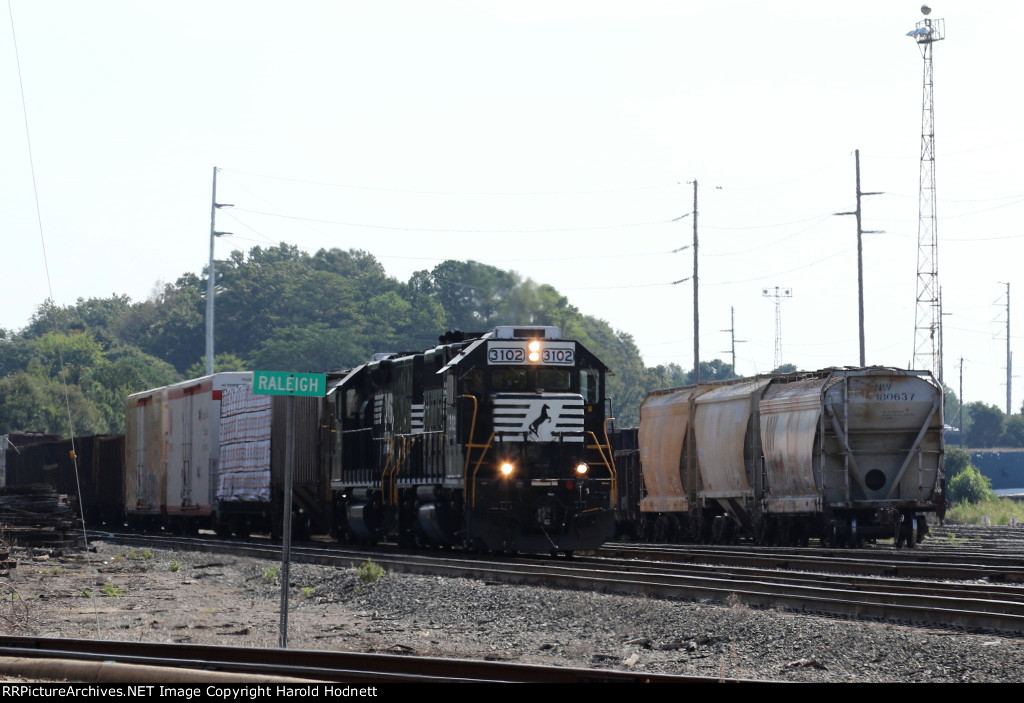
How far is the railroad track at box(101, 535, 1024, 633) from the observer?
13.1 metres

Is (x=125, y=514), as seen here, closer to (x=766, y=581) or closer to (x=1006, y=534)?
(x=1006, y=534)

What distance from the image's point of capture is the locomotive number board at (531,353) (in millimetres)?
21891

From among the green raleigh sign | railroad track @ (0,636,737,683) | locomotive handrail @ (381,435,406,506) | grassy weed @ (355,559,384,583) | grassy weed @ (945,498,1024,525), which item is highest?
the green raleigh sign

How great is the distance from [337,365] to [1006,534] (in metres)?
82.4

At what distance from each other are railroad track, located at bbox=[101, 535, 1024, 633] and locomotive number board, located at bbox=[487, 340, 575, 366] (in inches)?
130

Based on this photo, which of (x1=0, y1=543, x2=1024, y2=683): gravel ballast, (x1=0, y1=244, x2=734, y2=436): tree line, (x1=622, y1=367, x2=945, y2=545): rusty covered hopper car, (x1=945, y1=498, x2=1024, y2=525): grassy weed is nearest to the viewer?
(x1=0, y1=543, x2=1024, y2=683): gravel ballast

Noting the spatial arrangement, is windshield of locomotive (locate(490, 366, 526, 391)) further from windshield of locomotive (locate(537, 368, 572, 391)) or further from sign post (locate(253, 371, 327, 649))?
sign post (locate(253, 371, 327, 649))

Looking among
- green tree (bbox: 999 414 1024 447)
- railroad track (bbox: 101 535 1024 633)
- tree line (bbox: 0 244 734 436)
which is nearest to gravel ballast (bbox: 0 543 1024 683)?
railroad track (bbox: 101 535 1024 633)

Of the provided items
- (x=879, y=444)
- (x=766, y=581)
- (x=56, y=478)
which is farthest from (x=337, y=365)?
(x=766, y=581)

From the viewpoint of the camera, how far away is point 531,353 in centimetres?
2200

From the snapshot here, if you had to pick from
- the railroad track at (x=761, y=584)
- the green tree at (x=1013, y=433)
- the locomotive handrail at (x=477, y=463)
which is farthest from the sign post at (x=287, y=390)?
the green tree at (x=1013, y=433)

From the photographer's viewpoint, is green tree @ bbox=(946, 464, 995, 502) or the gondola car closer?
the gondola car

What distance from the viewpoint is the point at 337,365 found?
110 metres

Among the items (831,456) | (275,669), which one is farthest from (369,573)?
(831,456)
